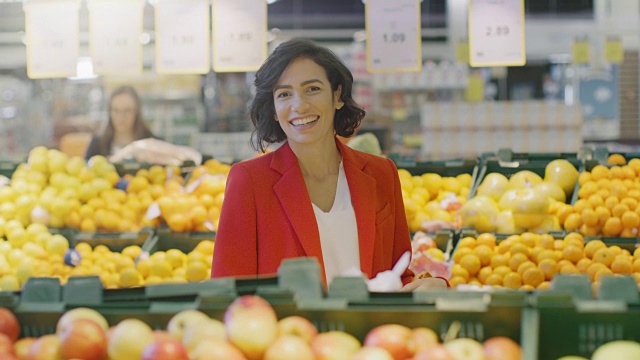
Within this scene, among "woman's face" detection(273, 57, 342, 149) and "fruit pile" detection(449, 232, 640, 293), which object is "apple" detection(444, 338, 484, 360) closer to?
"woman's face" detection(273, 57, 342, 149)

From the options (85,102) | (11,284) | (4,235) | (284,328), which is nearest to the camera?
(284,328)

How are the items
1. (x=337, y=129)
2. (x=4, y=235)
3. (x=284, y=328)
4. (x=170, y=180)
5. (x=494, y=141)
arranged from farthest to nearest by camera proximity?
(x=494, y=141) → (x=170, y=180) → (x=4, y=235) → (x=337, y=129) → (x=284, y=328)

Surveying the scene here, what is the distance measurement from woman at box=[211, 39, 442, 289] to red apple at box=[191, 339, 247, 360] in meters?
1.17

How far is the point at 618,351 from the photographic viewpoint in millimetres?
1566

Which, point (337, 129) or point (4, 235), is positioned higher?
point (337, 129)

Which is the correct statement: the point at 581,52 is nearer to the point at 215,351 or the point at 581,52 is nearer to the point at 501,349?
→ the point at 501,349

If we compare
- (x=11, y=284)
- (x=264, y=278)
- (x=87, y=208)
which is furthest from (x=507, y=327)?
(x=87, y=208)

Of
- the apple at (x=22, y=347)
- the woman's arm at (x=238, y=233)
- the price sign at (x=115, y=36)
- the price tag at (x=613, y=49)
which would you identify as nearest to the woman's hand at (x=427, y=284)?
the woman's arm at (x=238, y=233)

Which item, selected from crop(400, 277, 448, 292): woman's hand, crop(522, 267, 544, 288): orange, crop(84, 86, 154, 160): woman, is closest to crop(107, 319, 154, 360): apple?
crop(400, 277, 448, 292): woman's hand

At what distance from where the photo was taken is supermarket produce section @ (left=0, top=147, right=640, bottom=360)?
64.8 inches

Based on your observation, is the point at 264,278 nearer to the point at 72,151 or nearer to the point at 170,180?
the point at 170,180

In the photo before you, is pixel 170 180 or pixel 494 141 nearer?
pixel 170 180

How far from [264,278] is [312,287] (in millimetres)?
146

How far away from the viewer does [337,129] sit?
325 cm
